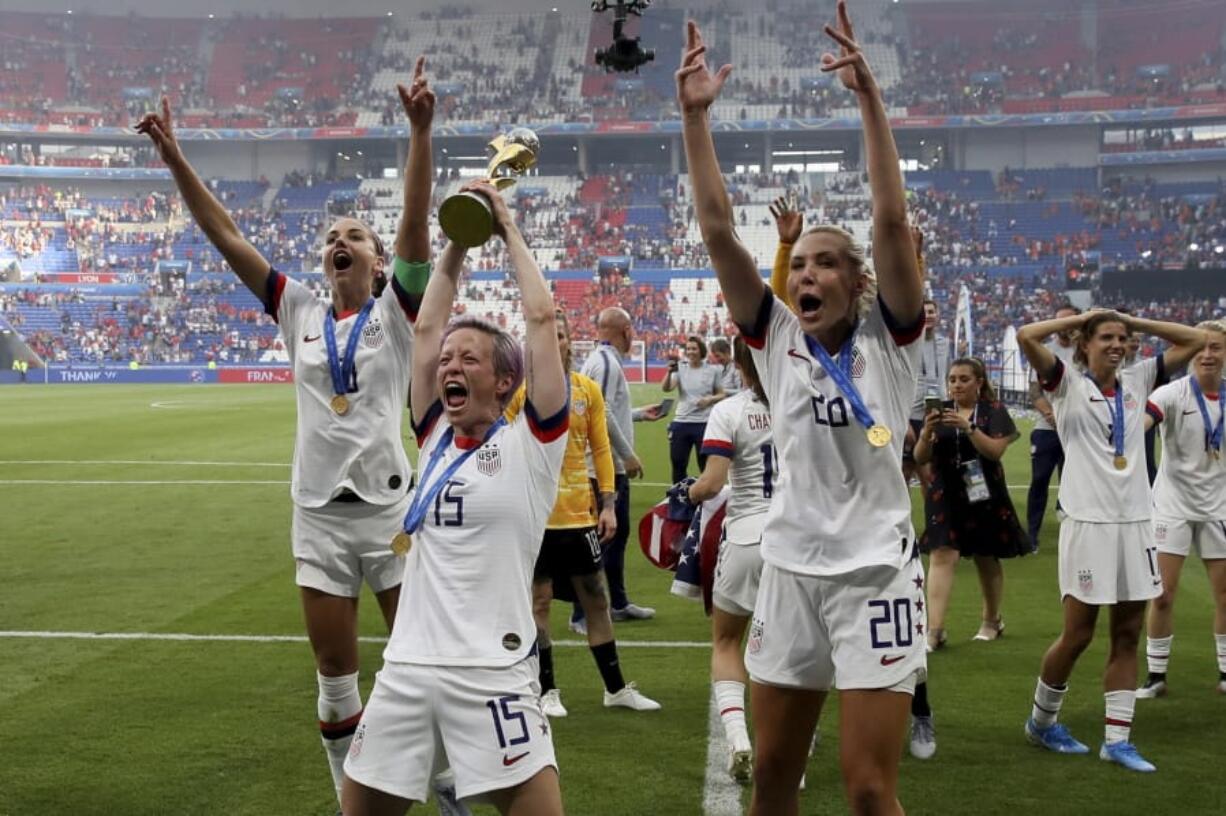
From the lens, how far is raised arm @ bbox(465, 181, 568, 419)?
375 centimetres

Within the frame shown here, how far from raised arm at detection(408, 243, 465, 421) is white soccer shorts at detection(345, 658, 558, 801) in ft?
3.01

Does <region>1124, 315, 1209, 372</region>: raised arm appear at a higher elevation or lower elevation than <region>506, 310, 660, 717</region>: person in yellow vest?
higher

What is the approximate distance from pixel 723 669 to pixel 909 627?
2.47 meters

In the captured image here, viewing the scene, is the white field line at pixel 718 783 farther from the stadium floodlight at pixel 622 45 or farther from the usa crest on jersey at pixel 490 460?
the stadium floodlight at pixel 622 45

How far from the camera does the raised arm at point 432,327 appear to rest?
402cm

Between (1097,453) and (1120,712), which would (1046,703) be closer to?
(1120,712)

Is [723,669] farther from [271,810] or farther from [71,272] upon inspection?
[71,272]

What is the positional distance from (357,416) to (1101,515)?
3.78 meters

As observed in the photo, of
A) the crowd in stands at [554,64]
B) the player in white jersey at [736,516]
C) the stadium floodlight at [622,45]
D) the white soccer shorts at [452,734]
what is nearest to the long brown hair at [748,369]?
the player in white jersey at [736,516]

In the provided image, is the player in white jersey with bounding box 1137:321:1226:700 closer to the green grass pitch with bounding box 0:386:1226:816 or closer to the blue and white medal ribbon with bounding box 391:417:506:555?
the green grass pitch with bounding box 0:386:1226:816

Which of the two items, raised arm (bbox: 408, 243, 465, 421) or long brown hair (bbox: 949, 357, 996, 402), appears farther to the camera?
long brown hair (bbox: 949, 357, 996, 402)

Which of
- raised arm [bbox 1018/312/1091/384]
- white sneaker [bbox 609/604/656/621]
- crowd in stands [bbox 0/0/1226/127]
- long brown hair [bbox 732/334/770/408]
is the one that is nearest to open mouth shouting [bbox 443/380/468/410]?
long brown hair [bbox 732/334/770/408]

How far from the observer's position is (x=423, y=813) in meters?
5.84

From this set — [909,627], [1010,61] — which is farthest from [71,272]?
[909,627]
